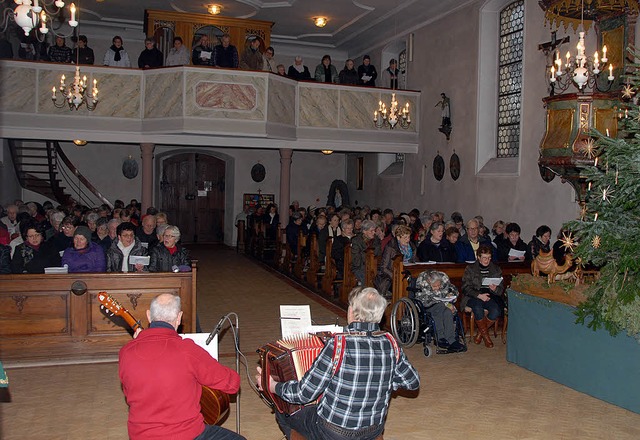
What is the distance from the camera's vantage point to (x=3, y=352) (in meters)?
7.31

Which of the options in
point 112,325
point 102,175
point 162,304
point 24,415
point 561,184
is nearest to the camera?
point 162,304

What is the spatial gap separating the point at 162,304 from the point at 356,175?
18.1 metres

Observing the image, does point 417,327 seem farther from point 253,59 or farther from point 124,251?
point 253,59

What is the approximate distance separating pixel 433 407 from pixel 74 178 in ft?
52.5

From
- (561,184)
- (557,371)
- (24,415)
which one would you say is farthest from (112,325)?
(561,184)

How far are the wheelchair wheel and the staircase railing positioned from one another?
12.0m

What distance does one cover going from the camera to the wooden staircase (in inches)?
683

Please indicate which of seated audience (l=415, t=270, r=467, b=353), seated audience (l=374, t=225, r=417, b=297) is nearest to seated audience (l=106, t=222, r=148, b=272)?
seated audience (l=374, t=225, r=417, b=297)

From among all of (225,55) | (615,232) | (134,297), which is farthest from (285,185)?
(615,232)

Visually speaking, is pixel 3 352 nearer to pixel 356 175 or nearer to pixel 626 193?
pixel 626 193

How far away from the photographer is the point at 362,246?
1008cm

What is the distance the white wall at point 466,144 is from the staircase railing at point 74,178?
828 centimetres

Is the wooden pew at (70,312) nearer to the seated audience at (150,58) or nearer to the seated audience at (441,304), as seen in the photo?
the seated audience at (441,304)

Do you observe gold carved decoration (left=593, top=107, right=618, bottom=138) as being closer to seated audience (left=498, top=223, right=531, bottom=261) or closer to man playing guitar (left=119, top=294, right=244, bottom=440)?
seated audience (left=498, top=223, right=531, bottom=261)
